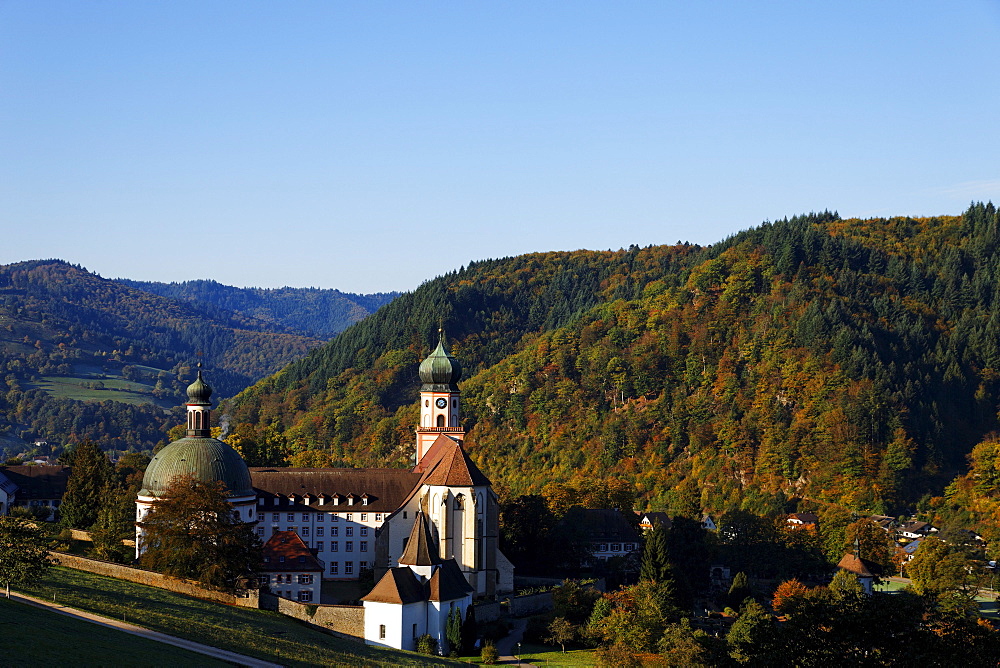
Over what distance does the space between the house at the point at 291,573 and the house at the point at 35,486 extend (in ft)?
103

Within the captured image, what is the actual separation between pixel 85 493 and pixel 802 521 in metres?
69.9

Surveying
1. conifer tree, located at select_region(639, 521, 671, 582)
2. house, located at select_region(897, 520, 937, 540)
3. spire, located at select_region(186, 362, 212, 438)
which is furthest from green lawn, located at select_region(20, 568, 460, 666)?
house, located at select_region(897, 520, 937, 540)

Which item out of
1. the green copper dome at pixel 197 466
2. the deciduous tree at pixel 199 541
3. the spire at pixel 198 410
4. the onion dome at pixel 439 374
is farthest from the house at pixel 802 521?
the deciduous tree at pixel 199 541

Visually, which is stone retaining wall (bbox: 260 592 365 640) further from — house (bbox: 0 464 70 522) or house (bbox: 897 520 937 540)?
house (bbox: 897 520 937 540)

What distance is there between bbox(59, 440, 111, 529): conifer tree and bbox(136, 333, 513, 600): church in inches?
380

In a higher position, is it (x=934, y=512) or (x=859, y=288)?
(x=859, y=288)

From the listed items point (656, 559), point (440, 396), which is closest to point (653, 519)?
point (440, 396)

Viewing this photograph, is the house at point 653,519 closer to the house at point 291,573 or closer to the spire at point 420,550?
the spire at point 420,550

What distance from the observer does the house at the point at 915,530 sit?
135250mm

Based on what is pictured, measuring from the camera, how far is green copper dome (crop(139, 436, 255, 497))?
88625mm

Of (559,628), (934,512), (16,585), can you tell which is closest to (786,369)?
(934,512)

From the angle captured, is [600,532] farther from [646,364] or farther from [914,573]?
[646,364]

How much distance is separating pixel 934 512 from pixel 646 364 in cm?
5232

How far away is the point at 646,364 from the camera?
7392 inches
